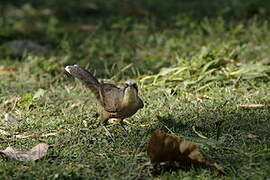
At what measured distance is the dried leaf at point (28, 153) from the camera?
2975mm

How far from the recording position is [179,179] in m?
2.68

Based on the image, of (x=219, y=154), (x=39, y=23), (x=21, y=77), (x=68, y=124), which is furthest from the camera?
(x=39, y=23)

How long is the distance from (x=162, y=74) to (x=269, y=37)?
2.04 m

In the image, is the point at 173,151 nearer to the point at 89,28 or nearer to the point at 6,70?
the point at 6,70

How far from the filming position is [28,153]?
3037 mm

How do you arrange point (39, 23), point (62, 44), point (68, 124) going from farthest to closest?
point (39, 23) → point (62, 44) → point (68, 124)

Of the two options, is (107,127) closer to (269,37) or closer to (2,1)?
(269,37)

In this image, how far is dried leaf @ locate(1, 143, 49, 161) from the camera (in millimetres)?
2975

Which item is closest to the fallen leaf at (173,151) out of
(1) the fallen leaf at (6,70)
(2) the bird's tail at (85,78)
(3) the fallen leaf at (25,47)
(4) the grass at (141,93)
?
(4) the grass at (141,93)

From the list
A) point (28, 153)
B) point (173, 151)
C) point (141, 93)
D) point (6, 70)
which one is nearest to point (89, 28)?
point (6, 70)

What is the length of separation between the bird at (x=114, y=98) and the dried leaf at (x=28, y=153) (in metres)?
0.52

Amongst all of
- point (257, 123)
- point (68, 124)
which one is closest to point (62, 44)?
point (68, 124)

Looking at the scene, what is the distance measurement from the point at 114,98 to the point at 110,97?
0.05 meters

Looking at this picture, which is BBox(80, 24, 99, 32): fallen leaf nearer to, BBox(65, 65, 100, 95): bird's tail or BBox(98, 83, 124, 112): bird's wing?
BBox(65, 65, 100, 95): bird's tail
